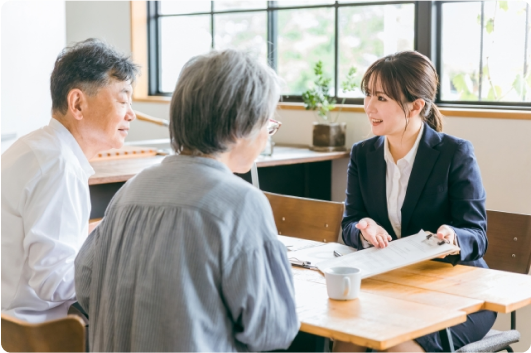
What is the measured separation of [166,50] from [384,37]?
6.03 feet

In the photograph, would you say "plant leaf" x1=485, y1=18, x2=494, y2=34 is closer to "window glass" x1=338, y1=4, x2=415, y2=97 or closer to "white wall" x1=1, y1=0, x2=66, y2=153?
"window glass" x1=338, y1=4, x2=415, y2=97

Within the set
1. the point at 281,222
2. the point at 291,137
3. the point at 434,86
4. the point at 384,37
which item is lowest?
the point at 281,222

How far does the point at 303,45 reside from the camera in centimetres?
415

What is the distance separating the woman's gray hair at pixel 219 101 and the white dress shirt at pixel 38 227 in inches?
17.0

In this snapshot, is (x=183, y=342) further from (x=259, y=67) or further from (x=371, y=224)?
(x=371, y=224)

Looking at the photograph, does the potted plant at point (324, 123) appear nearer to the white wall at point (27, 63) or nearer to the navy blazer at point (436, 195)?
the navy blazer at point (436, 195)

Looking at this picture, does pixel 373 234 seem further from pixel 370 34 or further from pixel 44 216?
pixel 370 34

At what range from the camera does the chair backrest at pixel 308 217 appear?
2486 mm

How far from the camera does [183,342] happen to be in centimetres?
117

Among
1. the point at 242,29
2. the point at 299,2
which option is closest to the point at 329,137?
the point at 299,2

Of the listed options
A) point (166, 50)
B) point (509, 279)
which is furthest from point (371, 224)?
point (166, 50)

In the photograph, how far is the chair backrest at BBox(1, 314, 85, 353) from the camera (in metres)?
1.12

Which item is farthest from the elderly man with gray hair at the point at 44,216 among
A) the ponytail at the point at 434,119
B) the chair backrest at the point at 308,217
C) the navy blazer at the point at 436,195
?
the ponytail at the point at 434,119

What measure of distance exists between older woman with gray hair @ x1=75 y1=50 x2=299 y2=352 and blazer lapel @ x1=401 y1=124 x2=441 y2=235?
3.14ft
